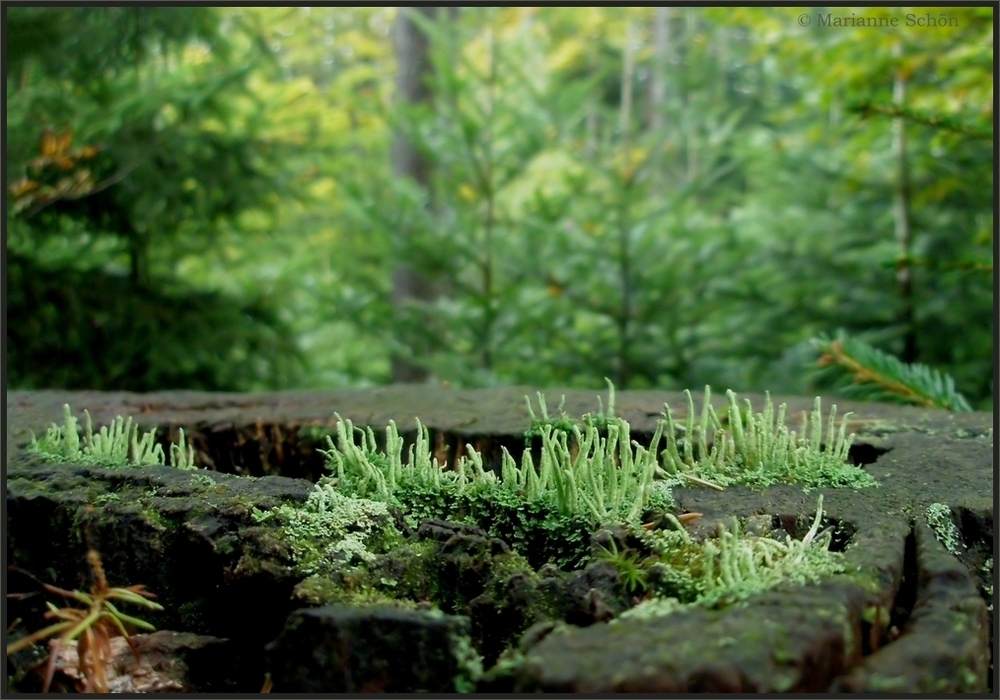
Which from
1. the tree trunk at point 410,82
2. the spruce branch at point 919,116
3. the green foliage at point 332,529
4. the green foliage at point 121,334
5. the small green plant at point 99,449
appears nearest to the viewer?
the green foliage at point 332,529

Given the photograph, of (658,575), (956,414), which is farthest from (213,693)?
(956,414)

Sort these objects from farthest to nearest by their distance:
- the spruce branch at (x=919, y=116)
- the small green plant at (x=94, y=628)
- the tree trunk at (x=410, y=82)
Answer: the tree trunk at (x=410, y=82), the spruce branch at (x=919, y=116), the small green plant at (x=94, y=628)

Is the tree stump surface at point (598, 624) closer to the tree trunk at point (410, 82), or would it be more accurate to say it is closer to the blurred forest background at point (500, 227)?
the blurred forest background at point (500, 227)

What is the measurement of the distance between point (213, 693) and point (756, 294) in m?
5.15

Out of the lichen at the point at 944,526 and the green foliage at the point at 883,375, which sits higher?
the green foliage at the point at 883,375

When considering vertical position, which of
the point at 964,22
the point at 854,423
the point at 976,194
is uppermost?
the point at 964,22

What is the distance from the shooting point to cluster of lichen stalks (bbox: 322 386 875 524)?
163 centimetres

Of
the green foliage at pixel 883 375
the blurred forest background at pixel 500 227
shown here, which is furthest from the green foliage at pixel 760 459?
the blurred forest background at pixel 500 227

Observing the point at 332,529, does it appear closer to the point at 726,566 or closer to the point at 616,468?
the point at 616,468

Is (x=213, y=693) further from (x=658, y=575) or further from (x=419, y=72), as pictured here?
(x=419, y=72)

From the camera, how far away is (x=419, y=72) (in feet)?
27.8

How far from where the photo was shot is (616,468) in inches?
67.6

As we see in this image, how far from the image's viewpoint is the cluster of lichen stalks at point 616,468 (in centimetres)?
163

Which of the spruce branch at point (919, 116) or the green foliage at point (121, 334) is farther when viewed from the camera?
the green foliage at point (121, 334)
